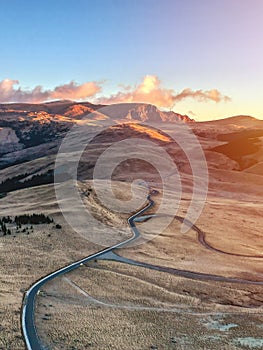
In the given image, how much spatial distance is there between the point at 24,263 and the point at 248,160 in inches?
6101

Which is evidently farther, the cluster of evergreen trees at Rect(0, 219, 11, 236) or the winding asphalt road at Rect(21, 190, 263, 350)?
the cluster of evergreen trees at Rect(0, 219, 11, 236)

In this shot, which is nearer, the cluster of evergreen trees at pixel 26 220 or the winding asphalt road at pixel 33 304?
the winding asphalt road at pixel 33 304

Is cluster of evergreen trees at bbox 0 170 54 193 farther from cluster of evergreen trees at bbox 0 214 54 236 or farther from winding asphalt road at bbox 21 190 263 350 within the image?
winding asphalt road at bbox 21 190 263 350

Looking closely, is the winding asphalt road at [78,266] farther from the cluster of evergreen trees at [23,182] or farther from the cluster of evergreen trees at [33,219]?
the cluster of evergreen trees at [23,182]

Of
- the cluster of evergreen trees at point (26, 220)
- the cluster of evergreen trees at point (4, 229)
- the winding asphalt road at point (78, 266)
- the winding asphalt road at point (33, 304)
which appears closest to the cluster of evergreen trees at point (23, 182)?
the cluster of evergreen trees at point (26, 220)

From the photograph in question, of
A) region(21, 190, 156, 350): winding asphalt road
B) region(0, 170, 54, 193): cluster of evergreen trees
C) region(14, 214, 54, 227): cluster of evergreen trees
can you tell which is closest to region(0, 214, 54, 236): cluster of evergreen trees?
region(14, 214, 54, 227): cluster of evergreen trees

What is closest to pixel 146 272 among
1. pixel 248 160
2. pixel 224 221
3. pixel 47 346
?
pixel 47 346

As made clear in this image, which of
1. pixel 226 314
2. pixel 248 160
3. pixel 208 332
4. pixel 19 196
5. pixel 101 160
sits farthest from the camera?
pixel 248 160

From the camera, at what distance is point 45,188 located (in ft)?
297

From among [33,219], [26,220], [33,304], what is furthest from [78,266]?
[33,219]

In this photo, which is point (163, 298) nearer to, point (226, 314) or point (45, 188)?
point (226, 314)

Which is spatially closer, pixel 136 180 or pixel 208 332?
pixel 208 332

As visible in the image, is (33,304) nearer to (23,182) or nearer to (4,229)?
(4,229)

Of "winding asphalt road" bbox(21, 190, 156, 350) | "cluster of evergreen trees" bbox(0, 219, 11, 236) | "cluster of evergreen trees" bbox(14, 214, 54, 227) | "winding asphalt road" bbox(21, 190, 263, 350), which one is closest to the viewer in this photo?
"winding asphalt road" bbox(21, 190, 156, 350)
